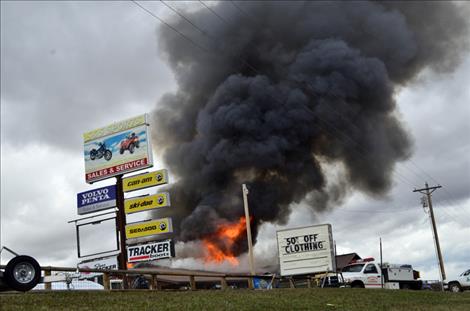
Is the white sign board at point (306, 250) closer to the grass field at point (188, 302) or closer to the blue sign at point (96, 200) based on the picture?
the grass field at point (188, 302)

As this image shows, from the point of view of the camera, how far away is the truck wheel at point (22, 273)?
15.9 m

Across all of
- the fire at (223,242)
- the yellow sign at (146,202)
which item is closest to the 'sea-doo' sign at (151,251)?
the yellow sign at (146,202)

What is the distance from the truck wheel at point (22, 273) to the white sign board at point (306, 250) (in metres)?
18.4

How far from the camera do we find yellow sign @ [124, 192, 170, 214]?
35312 millimetres

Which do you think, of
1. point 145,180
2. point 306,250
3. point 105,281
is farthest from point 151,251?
point 105,281

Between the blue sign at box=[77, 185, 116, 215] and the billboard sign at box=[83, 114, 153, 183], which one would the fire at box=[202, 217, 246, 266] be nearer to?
the blue sign at box=[77, 185, 116, 215]

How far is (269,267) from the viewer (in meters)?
61.7

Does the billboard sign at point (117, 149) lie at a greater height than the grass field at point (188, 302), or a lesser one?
greater

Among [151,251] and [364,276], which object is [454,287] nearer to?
[364,276]

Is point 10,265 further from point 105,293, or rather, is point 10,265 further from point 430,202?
point 430,202

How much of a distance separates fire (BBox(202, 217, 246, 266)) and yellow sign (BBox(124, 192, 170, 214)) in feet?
63.4

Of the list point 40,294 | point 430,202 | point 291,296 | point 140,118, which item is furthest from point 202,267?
point 40,294

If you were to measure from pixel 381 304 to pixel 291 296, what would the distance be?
134 inches

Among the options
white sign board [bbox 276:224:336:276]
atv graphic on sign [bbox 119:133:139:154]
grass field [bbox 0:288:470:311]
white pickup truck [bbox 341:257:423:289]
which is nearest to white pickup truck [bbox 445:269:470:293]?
white pickup truck [bbox 341:257:423:289]
